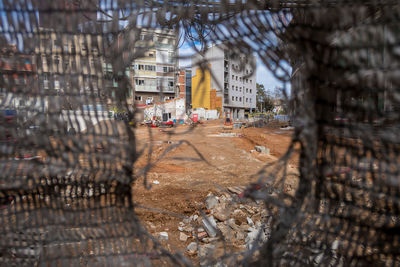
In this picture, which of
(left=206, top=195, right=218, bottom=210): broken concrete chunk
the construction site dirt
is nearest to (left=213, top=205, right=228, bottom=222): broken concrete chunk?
(left=206, top=195, right=218, bottom=210): broken concrete chunk

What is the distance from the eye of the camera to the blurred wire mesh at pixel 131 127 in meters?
0.83

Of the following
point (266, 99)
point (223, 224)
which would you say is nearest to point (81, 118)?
point (266, 99)

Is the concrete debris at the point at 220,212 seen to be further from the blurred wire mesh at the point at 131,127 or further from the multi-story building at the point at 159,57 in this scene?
the multi-story building at the point at 159,57

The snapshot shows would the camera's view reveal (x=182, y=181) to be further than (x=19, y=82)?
Yes

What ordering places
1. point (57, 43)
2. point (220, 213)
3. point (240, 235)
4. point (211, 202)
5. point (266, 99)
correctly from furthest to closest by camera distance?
point (211, 202)
point (220, 213)
point (240, 235)
point (266, 99)
point (57, 43)

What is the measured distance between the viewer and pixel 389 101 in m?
0.81

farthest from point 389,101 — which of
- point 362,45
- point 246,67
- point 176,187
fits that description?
point 176,187

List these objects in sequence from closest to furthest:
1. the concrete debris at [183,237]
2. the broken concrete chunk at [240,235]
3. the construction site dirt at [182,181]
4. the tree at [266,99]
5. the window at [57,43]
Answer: the window at [57,43] → the tree at [266,99] → the construction site dirt at [182,181] → the broken concrete chunk at [240,235] → the concrete debris at [183,237]

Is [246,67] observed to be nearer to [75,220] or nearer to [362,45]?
[362,45]

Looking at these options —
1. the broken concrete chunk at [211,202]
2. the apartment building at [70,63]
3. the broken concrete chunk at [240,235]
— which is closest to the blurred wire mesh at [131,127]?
the apartment building at [70,63]

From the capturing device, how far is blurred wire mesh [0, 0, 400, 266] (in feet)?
2.71

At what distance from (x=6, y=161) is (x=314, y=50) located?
4.60 feet

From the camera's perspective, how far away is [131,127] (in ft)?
3.20

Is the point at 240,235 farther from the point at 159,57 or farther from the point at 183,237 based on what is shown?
the point at 159,57
